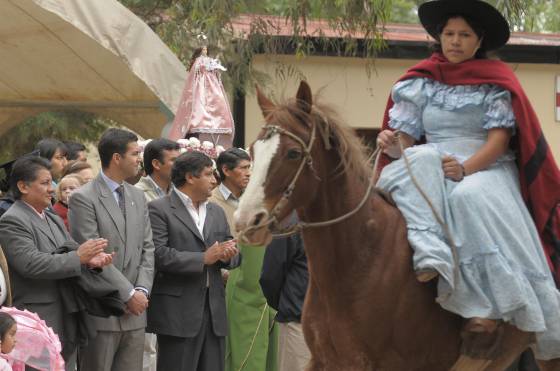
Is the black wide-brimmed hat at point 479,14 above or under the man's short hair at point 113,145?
above

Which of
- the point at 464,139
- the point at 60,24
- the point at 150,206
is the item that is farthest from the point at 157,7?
the point at 464,139

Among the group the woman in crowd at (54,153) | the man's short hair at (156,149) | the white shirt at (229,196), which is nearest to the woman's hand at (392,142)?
the white shirt at (229,196)

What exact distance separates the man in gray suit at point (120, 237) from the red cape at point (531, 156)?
283 centimetres

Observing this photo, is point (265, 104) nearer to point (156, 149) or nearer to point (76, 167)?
point (156, 149)

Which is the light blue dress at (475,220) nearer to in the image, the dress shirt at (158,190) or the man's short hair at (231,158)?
the man's short hair at (231,158)

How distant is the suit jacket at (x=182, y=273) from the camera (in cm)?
891

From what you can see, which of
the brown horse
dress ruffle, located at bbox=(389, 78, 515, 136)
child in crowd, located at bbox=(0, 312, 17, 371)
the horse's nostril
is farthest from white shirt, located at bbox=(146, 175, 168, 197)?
the horse's nostril

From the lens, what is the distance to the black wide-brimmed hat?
23.5 ft

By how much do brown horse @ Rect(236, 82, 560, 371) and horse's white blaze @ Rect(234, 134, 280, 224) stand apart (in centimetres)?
14

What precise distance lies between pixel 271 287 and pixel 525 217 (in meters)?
2.65

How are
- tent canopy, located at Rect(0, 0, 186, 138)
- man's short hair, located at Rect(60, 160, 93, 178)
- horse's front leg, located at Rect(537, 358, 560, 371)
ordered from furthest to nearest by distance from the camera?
1. tent canopy, located at Rect(0, 0, 186, 138)
2. man's short hair, located at Rect(60, 160, 93, 178)
3. horse's front leg, located at Rect(537, 358, 560, 371)

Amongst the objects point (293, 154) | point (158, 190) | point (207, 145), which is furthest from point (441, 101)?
point (207, 145)

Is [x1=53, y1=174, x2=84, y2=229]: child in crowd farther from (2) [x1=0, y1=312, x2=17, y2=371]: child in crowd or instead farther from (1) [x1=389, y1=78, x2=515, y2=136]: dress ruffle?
(1) [x1=389, y1=78, x2=515, y2=136]: dress ruffle

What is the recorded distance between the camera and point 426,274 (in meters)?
6.43
